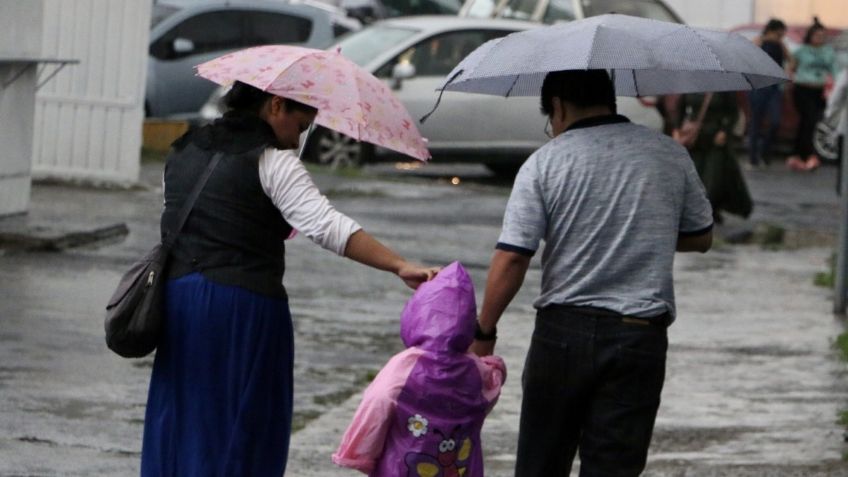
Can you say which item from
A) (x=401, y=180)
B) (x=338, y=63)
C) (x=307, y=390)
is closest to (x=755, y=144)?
(x=401, y=180)

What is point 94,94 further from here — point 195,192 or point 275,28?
point 195,192

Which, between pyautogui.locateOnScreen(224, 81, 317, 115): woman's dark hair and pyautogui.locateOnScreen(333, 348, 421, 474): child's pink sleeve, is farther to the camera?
pyautogui.locateOnScreen(224, 81, 317, 115): woman's dark hair

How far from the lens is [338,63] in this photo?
18.2 feet

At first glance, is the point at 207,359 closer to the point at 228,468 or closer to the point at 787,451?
the point at 228,468

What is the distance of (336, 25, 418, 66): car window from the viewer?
1969 cm

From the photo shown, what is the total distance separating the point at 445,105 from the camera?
63.9 ft

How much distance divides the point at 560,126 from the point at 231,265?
97 cm

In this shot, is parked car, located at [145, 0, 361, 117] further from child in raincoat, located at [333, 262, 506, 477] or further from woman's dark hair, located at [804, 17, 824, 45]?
child in raincoat, located at [333, 262, 506, 477]

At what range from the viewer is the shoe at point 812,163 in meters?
23.3

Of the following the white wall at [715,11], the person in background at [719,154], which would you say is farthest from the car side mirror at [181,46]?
the white wall at [715,11]

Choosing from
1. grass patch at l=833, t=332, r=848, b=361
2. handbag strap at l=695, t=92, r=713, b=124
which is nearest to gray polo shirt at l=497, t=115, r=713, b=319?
grass patch at l=833, t=332, r=848, b=361

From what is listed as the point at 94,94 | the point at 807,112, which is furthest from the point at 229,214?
the point at 807,112

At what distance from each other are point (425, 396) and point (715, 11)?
81.1 ft

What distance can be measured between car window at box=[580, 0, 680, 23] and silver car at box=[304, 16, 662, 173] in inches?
109
